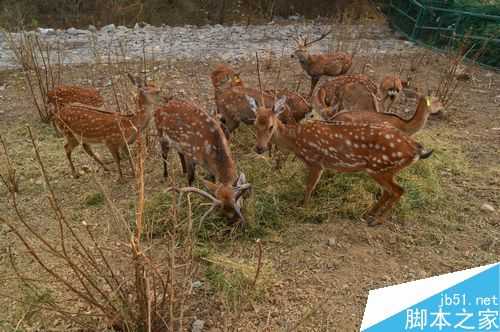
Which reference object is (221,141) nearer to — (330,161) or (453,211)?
(330,161)

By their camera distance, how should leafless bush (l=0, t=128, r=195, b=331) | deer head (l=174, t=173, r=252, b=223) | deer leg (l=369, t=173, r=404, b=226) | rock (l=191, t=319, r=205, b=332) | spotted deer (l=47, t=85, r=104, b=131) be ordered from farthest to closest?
spotted deer (l=47, t=85, r=104, b=131) < deer leg (l=369, t=173, r=404, b=226) < deer head (l=174, t=173, r=252, b=223) < rock (l=191, t=319, r=205, b=332) < leafless bush (l=0, t=128, r=195, b=331)

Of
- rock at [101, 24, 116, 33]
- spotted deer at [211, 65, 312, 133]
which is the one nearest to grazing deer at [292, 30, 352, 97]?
spotted deer at [211, 65, 312, 133]

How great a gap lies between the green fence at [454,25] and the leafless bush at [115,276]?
245 inches

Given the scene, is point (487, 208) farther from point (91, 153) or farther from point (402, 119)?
point (91, 153)

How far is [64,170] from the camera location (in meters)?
5.21

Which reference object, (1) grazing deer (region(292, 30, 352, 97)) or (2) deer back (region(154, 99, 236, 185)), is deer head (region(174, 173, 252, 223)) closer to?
(2) deer back (region(154, 99, 236, 185))

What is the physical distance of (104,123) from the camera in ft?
15.4

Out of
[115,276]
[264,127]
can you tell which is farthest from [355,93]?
[115,276]

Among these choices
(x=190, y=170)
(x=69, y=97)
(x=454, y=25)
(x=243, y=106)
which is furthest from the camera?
(x=454, y=25)

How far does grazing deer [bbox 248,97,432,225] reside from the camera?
3936mm

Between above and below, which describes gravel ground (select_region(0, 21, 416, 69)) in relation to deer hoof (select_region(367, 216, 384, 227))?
above

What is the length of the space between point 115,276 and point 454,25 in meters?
8.32

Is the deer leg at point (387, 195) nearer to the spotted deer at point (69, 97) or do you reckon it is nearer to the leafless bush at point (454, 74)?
the leafless bush at point (454, 74)

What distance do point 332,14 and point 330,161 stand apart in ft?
31.0
